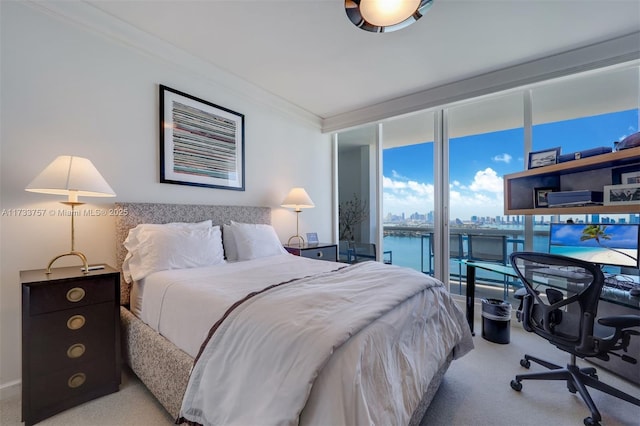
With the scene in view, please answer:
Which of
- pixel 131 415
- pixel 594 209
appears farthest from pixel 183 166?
pixel 594 209

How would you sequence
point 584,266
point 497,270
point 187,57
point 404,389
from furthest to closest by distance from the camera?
point 187,57 → point 497,270 → point 584,266 → point 404,389

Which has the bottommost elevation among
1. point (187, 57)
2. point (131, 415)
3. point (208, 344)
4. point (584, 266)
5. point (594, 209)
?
point (131, 415)

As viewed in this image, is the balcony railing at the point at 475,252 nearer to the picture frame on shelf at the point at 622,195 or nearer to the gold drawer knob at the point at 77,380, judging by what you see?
the picture frame on shelf at the point at 622,195

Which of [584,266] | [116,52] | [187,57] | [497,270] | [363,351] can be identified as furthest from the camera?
[187,57]

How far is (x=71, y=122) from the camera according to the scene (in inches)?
80.2

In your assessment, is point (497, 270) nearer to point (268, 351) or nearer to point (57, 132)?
point (268, 351)

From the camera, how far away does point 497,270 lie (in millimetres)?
2432

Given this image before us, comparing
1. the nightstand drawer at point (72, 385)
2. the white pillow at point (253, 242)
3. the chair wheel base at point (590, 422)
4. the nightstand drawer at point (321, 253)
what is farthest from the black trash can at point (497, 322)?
the nightstand drawer at point (72, 385)

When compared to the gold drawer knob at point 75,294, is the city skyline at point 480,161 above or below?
above

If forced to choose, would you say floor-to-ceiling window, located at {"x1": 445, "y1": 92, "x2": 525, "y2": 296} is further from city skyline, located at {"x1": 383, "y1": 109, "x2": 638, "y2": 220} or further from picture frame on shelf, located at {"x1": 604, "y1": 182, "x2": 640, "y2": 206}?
picture frame on shelf, located at {"x1": 604, "y1": 182, "x2": 640, "y2": 206}

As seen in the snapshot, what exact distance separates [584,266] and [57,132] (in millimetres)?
3469

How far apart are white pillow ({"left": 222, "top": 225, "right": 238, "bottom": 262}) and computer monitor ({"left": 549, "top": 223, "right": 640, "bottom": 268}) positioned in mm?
2888

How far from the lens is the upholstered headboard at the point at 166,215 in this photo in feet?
7.23

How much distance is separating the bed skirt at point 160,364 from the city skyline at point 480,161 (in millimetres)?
2217
